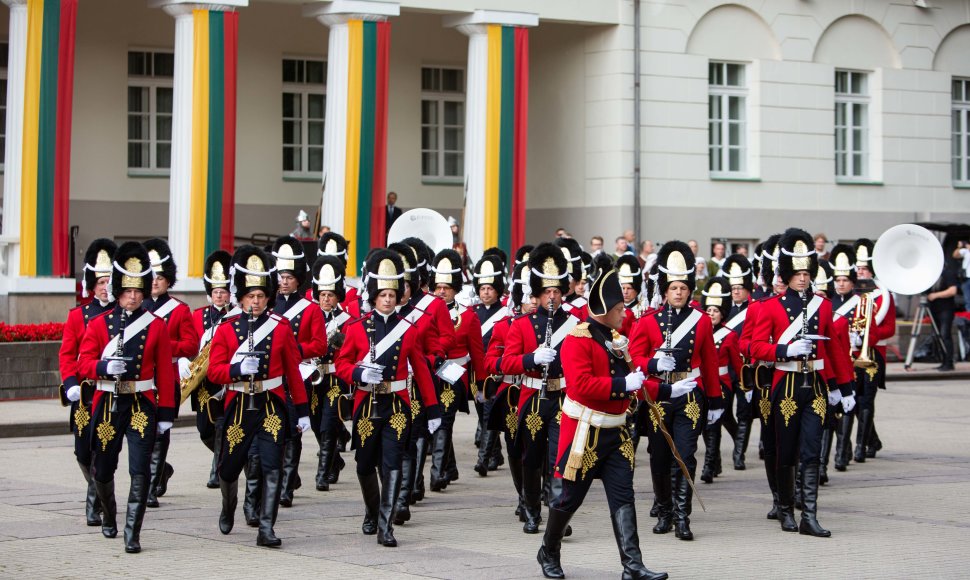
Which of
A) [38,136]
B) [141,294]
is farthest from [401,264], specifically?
[38,136]

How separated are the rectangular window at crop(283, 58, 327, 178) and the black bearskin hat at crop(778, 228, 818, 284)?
21151 mm

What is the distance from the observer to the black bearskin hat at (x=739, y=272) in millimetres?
16172

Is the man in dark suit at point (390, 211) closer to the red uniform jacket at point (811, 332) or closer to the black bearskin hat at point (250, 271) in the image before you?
the red uniform jacket at point (811, 332)

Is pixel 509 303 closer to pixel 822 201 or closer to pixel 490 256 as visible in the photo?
pixel 490 256

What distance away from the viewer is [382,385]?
11461 mm

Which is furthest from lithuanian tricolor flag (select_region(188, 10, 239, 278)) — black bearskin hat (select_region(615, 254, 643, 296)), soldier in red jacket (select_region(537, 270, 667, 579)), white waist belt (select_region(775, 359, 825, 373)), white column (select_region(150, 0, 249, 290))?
soldier in red jacket (select_region(537, 270, 667, 579))

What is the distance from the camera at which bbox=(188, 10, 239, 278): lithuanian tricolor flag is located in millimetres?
27828

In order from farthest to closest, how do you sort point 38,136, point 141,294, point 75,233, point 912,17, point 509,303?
point 912,17 → point 75,233 → point 38,136 → point 509,303 → point 141,294

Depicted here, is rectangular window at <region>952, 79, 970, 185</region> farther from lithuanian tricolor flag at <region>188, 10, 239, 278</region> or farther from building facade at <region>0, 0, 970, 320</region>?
lithuanian tricolor flag at <region>188, 10, 239, 278</region>

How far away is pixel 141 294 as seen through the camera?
11531 millimetres

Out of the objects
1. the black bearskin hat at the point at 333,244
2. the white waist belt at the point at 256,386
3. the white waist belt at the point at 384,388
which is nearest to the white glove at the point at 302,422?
the white waist belt at the point at 256,386

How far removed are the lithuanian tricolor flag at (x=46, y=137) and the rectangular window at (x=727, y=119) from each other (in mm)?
12740

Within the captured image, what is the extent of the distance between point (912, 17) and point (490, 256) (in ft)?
72.0

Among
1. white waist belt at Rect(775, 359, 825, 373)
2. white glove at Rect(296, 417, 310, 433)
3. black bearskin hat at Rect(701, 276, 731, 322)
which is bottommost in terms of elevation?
white glove at Rect(296, 417, 310, 433)
